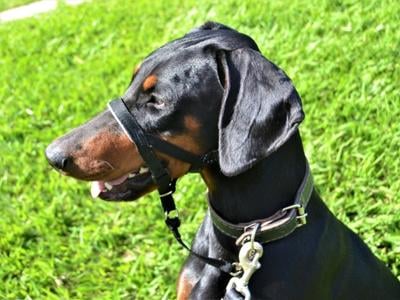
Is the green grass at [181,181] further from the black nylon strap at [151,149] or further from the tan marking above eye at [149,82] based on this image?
the tan marking above eye at [149,82]

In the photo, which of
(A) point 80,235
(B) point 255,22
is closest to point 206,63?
(A) point 80,235

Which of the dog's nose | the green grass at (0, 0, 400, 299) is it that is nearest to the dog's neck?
the dog's nose

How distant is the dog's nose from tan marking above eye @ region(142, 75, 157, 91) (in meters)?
0.40

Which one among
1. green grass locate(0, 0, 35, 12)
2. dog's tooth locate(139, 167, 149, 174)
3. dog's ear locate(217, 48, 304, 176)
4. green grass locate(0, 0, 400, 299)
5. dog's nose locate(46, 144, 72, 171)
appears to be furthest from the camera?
green grass locate(0, 0, 35, 12)

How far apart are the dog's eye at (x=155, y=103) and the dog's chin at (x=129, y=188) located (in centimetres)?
28

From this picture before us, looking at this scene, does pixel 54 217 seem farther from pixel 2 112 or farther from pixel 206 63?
pixel 206 63

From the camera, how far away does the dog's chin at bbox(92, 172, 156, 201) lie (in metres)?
2.68

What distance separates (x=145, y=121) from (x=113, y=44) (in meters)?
4.81

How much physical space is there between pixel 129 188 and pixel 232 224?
439 mm

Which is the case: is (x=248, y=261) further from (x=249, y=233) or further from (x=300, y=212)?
(x=300, y=212)

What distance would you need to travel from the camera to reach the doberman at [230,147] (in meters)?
2.48

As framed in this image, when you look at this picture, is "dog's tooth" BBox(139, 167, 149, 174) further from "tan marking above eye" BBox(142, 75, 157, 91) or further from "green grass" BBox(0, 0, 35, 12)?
"green grass" BBox(0, 0, 35, 12)

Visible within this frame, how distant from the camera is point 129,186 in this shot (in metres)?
2.68

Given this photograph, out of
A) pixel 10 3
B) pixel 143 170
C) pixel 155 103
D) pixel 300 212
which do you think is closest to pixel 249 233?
pixel 300 212
